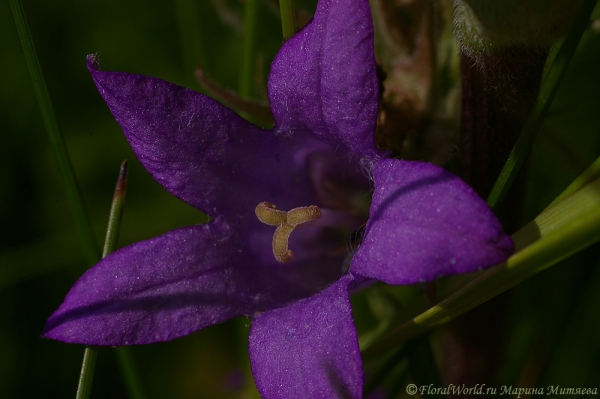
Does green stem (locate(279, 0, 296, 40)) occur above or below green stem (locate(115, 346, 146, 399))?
above

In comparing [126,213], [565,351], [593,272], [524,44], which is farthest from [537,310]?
[126,213]

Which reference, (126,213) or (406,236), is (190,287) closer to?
A: (406,236)

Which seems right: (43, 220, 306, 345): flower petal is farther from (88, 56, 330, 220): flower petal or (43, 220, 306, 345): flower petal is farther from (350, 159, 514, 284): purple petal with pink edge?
(350, 159, 514, 284): purple petal with pink edge

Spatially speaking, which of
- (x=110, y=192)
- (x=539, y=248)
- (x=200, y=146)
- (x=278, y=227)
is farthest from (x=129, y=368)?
(x=110, y=192)

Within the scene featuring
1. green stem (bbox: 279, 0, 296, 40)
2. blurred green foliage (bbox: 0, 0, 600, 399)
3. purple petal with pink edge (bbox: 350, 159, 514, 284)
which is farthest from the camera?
blurred green foliage (bbox: 0, 0, 600, 399)

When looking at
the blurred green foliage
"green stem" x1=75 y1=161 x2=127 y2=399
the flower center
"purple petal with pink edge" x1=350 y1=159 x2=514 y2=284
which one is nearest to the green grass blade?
"green stem" x1=75 y1=161 x2=127 y2=399

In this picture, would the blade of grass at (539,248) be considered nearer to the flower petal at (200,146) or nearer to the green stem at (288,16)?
the flower petal at (200,146)

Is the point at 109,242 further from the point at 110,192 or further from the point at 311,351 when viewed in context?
the point at 110,192
